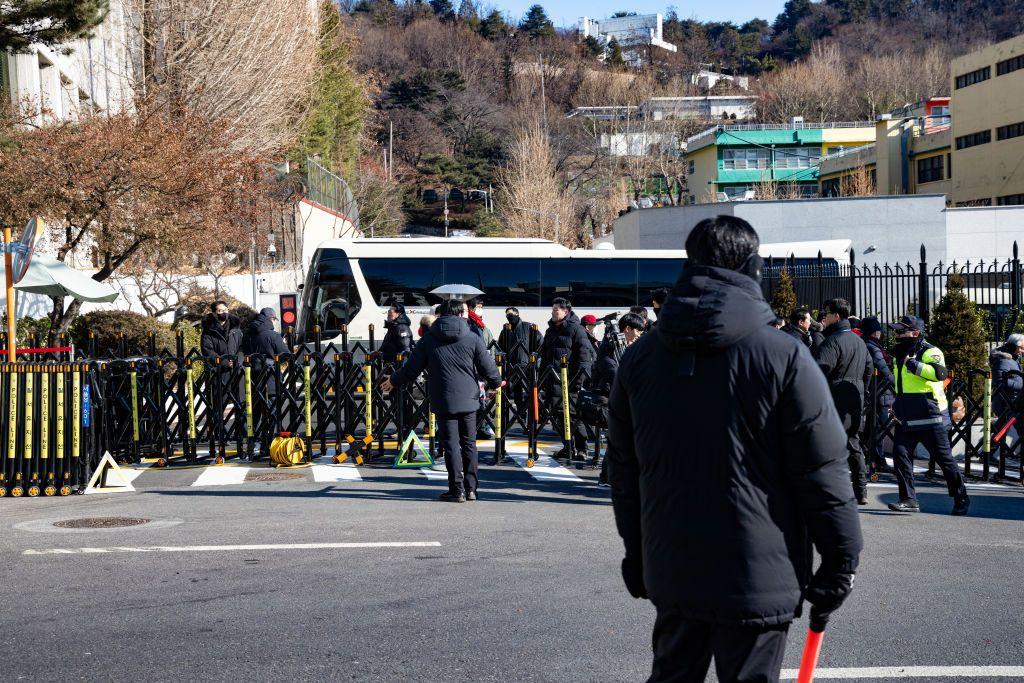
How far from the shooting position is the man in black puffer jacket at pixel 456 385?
1020 centimetres

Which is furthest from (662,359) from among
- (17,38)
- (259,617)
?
(17,38)


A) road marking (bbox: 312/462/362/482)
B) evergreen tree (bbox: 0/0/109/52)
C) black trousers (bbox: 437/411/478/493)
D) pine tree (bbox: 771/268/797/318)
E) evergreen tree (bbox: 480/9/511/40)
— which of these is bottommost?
road marking (bbox: 312/462/362/482)

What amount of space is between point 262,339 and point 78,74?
733 inches

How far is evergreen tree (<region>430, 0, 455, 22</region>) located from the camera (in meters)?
129

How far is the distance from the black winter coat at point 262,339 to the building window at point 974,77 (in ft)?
185

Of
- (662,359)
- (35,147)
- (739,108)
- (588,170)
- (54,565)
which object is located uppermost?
(739,108)

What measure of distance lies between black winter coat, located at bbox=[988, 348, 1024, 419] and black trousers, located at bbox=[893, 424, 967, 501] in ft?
9.50

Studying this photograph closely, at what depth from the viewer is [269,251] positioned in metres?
40.7

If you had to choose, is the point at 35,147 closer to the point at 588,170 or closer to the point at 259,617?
the point at 259,617

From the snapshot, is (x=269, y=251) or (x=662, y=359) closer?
(x=662, y=359)

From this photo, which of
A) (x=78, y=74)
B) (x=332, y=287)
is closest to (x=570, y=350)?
(x=332, y=287)

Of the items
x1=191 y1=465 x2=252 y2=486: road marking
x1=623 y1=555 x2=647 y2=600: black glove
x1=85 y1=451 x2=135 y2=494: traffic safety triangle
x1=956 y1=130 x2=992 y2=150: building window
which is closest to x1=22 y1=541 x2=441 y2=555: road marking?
x1=85 y1=451 x2=135 y2=494: traffic safety triangle

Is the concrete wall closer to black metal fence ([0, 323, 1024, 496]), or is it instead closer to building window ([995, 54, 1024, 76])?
building window ([995, 54, 1024, 76])

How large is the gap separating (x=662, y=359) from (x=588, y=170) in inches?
3045
